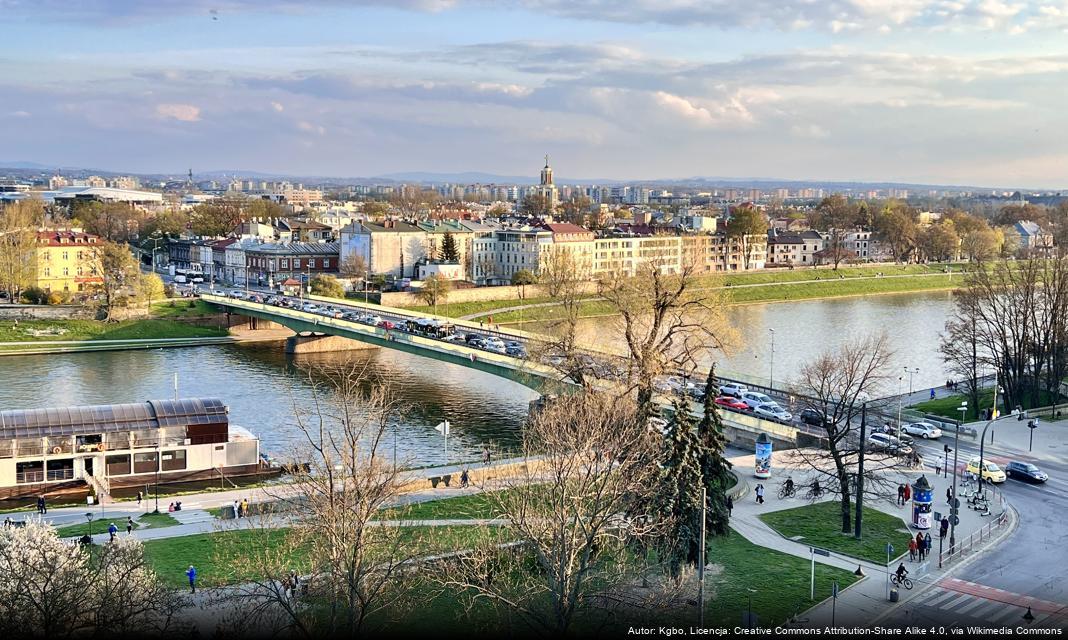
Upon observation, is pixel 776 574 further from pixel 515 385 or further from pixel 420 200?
pixel 420 200

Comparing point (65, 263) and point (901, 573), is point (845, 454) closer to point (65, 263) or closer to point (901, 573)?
point (901, 573)

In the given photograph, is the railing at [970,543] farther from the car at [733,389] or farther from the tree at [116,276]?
the tree at [116,276]

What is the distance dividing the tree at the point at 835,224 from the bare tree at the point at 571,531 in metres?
77.1

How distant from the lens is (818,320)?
65250 mm

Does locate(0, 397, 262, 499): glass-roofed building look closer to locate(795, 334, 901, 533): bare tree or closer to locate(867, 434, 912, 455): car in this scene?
locate(795, 334, 901, 533): bare tree

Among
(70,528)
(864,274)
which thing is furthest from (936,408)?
(864,274)

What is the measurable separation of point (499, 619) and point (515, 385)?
27224mm

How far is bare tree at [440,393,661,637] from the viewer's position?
1520cm

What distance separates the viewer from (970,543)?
813 inches

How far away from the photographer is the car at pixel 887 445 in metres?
25.7

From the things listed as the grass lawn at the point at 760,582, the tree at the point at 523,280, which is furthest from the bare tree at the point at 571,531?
the tree at the point at 523,280

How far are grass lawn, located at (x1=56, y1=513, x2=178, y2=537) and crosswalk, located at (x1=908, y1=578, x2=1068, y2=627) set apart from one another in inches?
581

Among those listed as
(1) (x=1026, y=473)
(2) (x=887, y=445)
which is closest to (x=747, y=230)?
(2) (x=887, y=445)

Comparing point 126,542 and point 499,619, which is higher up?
point 126,542
